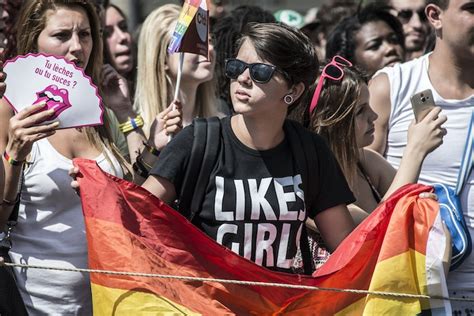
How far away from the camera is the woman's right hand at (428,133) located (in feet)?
14.6

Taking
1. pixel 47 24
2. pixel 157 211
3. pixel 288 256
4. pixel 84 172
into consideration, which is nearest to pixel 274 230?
pixel 288 256

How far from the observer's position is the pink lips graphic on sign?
4246 mm

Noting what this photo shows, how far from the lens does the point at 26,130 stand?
407 centimetres

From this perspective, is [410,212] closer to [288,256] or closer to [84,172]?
[288,256]

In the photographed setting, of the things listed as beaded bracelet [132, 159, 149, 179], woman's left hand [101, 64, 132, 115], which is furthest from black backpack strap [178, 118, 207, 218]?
woman's left hand [101, 64, 132, 115]

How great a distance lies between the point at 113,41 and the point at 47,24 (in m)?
2.56

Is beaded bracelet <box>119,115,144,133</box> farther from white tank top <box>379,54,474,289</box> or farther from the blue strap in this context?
the blue strap

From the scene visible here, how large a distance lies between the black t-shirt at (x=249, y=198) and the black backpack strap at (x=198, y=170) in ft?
0.07

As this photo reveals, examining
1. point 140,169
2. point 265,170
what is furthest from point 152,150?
point 265,170

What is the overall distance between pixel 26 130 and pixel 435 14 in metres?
2.11

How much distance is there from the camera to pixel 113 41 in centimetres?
730

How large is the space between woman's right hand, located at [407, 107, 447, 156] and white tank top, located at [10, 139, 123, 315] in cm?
147

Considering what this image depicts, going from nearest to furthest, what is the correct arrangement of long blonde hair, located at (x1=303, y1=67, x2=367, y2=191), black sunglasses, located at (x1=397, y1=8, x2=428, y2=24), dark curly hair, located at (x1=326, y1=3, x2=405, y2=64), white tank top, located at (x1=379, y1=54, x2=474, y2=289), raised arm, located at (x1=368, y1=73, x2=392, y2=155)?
1. white tank top, located at (x1=379, y1=54, x2=474, y2=289)
2. long blonde hair, located at (x1=303, y1=67, x2=367, y2=191)
3. raised arm, located at (x1=368, y1=73, x2=392, y2=155)
4. dark curly hair, located at (x1=326, y1=3, x2=405, y2=64)
5. black sunglasses, located at (x1=397, y1=8, x2=428, y2=24)

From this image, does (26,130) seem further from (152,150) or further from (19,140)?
(152,150)
